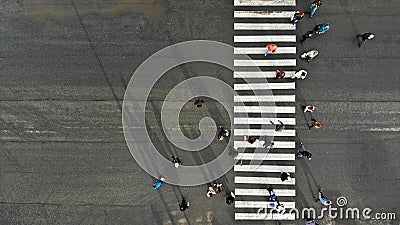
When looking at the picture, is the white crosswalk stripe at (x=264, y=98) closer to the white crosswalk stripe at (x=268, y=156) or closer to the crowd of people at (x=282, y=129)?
the crowd of people at (x=282, y=129)

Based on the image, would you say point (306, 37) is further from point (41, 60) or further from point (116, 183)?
point (41, 60)

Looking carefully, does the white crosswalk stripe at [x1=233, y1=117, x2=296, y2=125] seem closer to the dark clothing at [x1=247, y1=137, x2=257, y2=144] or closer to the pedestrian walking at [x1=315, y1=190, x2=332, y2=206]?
the dark clothing at [x1=247, y1=137, x2=257, y2=144]

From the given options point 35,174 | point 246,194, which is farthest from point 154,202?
point 35,174

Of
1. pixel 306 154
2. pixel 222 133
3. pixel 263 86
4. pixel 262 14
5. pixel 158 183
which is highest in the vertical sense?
pixel 262 14

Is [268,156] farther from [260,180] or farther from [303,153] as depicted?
[303,153]

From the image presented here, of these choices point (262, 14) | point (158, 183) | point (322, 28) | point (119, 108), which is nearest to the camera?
point (322, 28)

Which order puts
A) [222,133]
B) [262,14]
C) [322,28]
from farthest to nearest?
1. [262,14]
2. [222,133]
3. [322,28]
